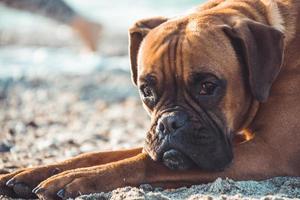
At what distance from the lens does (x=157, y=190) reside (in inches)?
168

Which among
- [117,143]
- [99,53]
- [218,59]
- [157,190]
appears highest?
[218,59]

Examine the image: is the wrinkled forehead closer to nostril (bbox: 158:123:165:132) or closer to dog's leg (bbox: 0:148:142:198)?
nostril (bbox: 158:123:165:132)

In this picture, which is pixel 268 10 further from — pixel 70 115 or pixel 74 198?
pixel 70 115

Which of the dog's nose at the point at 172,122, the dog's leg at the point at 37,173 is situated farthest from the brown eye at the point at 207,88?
the dog's leg at the point at 37,173

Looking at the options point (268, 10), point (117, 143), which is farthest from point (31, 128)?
point (268, 10)

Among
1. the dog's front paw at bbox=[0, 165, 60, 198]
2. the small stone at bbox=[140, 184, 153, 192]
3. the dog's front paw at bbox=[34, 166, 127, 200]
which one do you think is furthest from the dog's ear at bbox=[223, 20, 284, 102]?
the dog's front paw at bbox=[0, 165, 60, 198]

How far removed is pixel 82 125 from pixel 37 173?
320cm

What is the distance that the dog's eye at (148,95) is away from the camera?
4.51 meters

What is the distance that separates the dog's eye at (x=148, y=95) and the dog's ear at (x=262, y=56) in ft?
1.71

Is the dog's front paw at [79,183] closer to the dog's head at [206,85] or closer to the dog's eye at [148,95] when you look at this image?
the dog's head at [206,85]

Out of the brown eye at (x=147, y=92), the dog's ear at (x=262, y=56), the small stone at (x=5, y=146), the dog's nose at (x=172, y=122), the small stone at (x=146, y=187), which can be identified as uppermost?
the dog's ear at (x=262, y=56)

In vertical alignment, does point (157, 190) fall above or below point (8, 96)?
above

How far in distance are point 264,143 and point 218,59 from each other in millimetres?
508

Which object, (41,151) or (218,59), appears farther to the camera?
(41,151)
